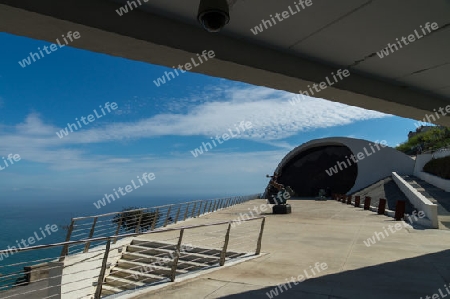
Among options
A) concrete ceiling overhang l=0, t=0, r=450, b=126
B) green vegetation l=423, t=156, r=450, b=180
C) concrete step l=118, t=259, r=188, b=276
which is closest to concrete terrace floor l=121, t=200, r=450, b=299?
concrete step l=118, t=259, r=188, b=276

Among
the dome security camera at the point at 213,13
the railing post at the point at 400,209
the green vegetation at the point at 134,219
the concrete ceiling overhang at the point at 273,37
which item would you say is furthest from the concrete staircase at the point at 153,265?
the railing post at the point at 400,209

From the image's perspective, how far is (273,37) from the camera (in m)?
3.55

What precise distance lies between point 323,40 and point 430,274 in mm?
5042

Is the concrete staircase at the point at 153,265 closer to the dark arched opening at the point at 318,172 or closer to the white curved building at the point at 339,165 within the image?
the white curved building at the point at 339,165

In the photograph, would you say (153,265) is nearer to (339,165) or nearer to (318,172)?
(318,172)

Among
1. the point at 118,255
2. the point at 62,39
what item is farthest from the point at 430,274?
the point at 118,255

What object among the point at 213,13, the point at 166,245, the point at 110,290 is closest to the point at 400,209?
the point at 166,245

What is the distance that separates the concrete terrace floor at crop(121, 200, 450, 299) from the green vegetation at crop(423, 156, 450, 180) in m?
17.4

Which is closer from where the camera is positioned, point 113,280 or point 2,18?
point 2,18

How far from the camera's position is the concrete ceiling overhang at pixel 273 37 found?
8.98 ft

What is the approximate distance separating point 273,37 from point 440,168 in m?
29.1

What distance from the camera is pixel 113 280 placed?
8531 mm

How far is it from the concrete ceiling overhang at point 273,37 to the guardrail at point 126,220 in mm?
3346

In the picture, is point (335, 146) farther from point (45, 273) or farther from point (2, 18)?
point (2, 18)
